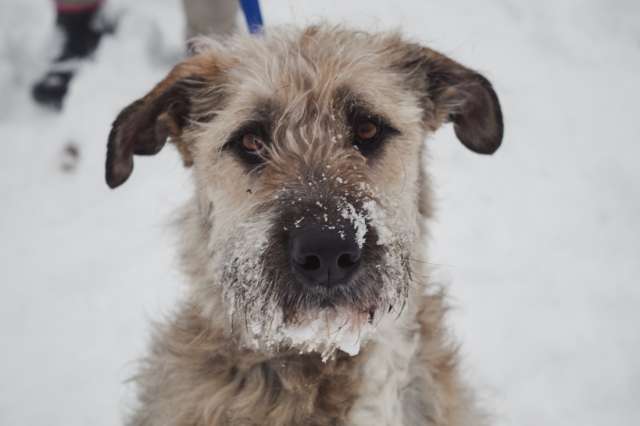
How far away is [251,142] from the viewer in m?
2.38

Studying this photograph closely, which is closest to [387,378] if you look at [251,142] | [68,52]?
[251,142]

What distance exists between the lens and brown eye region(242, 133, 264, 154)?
7.78 ft

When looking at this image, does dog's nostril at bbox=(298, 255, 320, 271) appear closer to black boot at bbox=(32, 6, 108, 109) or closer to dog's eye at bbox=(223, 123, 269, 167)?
dog's eye at bbox=(223, 123, 269, 167)

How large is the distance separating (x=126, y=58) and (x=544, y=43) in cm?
408

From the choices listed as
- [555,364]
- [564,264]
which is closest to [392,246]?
[555,364]

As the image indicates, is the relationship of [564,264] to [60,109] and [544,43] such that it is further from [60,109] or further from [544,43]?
[60,109]

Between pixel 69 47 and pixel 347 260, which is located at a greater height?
pixel 69 47

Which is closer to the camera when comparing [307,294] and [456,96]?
[307,294]

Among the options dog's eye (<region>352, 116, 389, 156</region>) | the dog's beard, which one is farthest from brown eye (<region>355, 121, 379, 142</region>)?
the dog's beard

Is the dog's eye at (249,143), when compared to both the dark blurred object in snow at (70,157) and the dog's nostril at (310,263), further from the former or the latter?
the dark blurred object in snow at (70,157)

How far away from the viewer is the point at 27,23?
523 centimetres

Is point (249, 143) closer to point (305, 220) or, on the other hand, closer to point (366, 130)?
point (366, 130)

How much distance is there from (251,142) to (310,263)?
767mm

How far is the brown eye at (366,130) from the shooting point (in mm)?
2377
